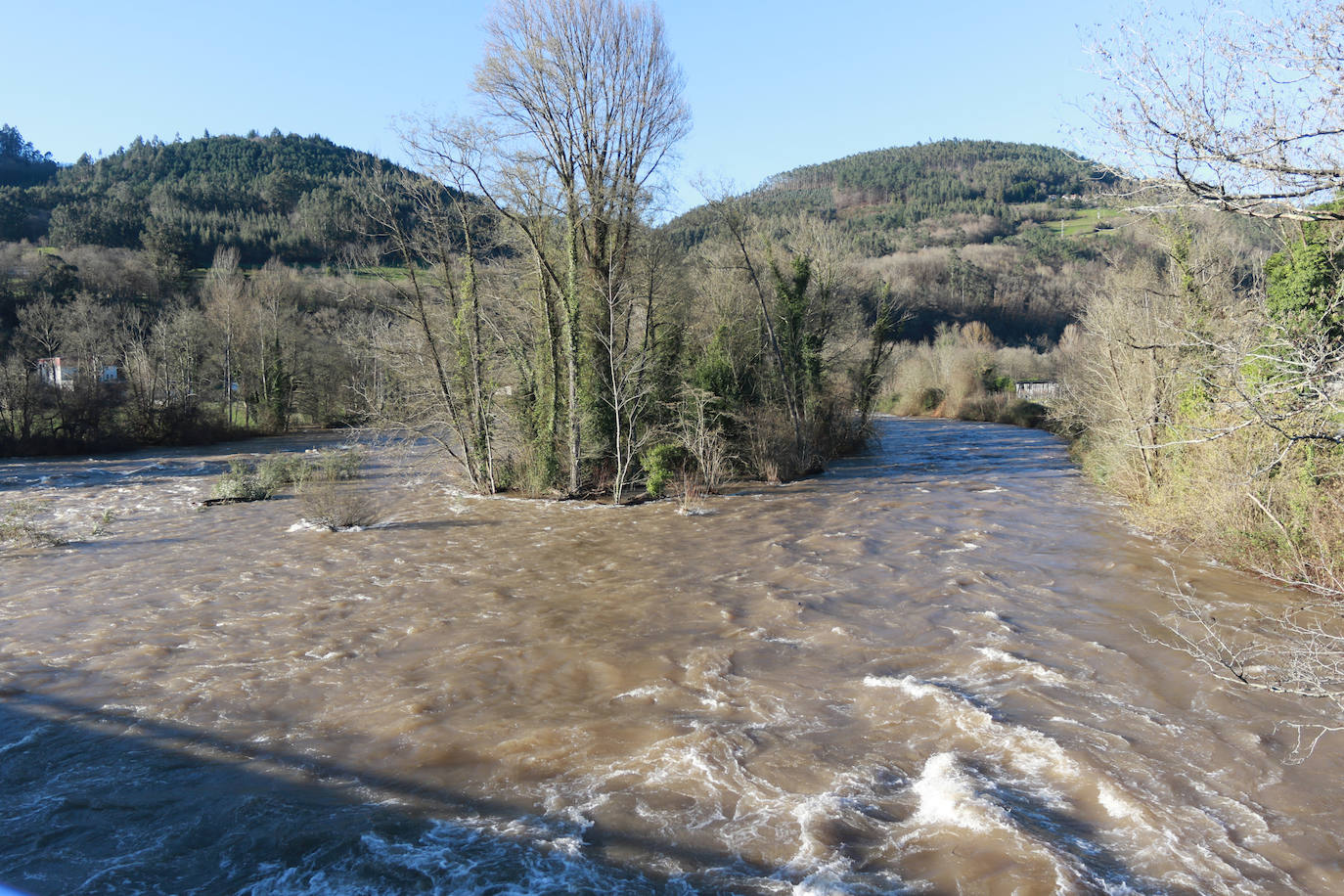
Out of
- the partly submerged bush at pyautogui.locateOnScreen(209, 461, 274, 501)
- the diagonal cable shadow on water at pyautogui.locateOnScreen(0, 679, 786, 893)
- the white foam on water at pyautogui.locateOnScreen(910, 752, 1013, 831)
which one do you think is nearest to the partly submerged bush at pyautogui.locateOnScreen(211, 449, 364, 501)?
the partly submerged bush at pyautogui.locateOnScreen(209, 461, 274, 501)

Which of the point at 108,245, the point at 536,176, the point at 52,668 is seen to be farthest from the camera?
the point at 108,245

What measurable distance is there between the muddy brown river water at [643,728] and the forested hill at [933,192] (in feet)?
229

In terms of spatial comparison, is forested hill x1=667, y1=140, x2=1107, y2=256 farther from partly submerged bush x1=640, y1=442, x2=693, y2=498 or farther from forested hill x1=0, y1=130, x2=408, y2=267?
partly submerged bush x1=640, y1=442, x2=693, y2=498

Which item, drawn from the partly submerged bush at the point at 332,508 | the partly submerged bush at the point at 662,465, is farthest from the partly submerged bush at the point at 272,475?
the partly submerged bush at the point at 662,465

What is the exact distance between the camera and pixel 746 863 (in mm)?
5129

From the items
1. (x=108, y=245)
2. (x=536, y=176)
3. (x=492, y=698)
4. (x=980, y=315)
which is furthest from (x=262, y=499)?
(x=980, y=315)

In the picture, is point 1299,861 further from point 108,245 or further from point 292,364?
point 108,245

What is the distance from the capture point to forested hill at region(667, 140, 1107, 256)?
92.1m

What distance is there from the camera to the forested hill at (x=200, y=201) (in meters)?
60.4

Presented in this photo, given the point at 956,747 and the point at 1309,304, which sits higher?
the point at 1309,304

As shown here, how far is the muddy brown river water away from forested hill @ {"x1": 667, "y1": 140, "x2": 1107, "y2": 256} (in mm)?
69845

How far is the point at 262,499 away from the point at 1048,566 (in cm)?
1902

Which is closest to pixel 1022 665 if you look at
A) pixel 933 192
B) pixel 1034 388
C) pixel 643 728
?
pixel 643 728

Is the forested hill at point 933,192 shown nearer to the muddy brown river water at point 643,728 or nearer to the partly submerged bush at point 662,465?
the partly submerged bush at point 662,465
